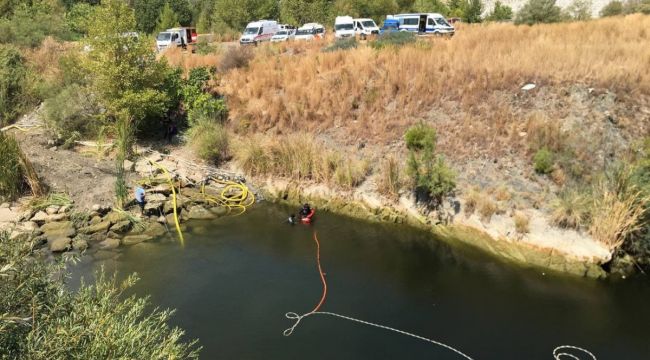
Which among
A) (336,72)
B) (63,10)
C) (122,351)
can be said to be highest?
(63,10)

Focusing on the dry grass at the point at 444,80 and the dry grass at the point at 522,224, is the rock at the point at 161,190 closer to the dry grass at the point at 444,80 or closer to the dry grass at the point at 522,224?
the dry grass at the point at 444,80

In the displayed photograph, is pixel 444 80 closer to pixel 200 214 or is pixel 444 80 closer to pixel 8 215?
pixel 200 214

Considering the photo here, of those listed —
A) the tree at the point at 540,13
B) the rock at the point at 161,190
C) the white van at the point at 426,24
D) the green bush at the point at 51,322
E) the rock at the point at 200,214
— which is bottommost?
the rock at the point at 200,214

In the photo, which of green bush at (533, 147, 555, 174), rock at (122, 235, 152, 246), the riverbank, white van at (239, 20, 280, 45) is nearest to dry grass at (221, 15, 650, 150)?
green bush at (533, 147, 555, 174)

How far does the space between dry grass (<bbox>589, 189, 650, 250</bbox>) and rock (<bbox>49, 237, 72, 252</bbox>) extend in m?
13.8

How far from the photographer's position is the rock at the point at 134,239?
13.9 m

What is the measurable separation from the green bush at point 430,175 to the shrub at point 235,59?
41.8 feet

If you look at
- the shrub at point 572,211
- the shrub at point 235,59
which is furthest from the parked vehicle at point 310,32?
the shrub at point 572,211

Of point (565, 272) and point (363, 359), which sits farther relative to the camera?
point (565, 272)

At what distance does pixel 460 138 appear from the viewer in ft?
53.5

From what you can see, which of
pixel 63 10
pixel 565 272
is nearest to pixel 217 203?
pixel 565 272

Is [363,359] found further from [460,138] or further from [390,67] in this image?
[390,67]

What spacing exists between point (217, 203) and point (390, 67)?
9.20 m

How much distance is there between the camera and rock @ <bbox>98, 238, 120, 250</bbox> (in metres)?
13.6
